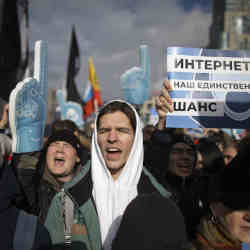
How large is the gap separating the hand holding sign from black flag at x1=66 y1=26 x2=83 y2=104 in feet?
18.1

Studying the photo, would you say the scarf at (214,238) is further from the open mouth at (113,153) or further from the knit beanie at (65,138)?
the knit beanie at (65,138)

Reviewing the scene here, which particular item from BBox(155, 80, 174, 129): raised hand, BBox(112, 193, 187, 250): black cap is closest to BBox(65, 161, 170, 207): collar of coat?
BBox(155, 80, 174, 129): raised hand

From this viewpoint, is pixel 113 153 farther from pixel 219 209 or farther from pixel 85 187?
pixel 219 209

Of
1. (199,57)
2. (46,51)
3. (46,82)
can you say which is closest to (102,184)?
(199,57)

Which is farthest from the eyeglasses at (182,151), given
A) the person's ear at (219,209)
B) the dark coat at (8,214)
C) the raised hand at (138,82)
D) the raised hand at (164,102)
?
the raised hand at (138,82)

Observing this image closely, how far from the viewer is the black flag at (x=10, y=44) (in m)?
3.86

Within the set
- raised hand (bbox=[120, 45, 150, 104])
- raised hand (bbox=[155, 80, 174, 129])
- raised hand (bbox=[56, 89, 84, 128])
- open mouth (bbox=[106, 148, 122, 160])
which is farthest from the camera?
raised hand (bbox=[56, 89, 84, 128])

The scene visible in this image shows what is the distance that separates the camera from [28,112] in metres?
2.56

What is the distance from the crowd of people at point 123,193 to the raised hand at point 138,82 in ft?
7.84

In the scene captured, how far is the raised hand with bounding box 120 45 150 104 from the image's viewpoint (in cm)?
526

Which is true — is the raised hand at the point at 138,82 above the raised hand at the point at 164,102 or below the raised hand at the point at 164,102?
above

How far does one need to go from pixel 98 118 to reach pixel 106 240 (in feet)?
2.73

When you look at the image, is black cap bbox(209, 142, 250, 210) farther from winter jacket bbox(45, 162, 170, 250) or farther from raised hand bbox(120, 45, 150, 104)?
raised hand bbox(120, 45, 150, 104)

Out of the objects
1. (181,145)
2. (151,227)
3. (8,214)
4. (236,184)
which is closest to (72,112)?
(181,145)
